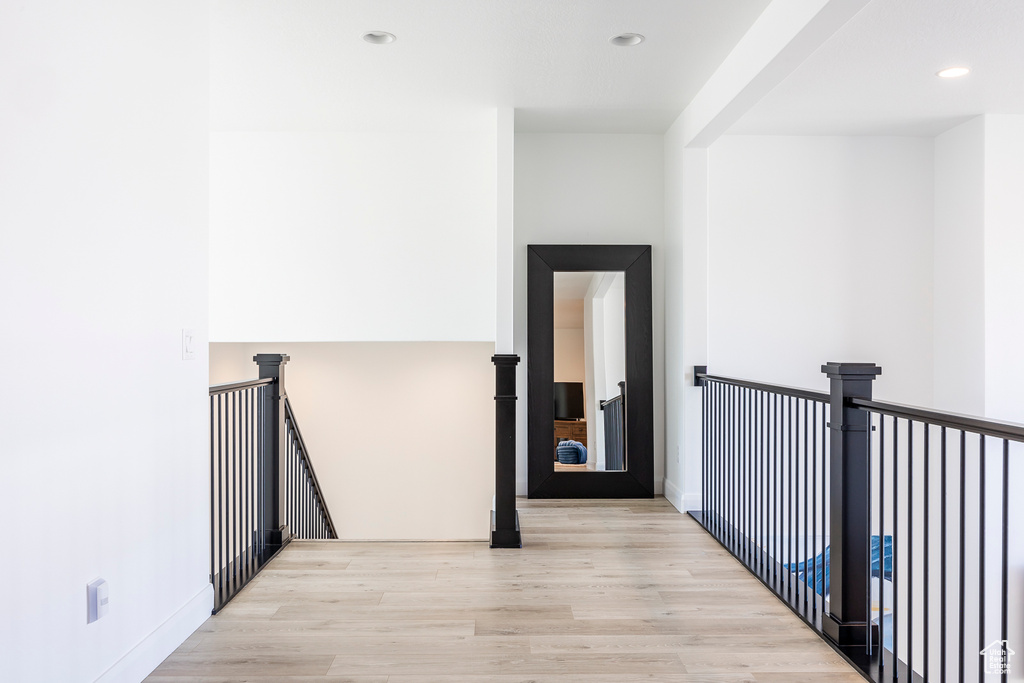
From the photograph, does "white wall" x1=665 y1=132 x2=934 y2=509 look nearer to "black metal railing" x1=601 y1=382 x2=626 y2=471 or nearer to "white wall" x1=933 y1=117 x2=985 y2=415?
"white wall" x1=933 y1=117 x2=985 y2=415

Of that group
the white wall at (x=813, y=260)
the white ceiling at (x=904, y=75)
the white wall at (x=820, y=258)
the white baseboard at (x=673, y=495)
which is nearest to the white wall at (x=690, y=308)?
the white baseboard at (x=673, y=495)

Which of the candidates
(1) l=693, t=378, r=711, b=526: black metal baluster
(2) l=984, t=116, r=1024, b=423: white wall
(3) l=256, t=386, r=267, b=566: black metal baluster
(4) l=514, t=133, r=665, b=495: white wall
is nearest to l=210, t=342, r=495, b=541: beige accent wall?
(4) l=514, t=133, r=665, b=495: white wall

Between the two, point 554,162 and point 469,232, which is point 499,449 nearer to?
point 469,232

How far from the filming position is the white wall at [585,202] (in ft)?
15.7

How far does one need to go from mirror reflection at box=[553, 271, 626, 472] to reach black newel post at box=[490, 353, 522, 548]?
1.01 metres

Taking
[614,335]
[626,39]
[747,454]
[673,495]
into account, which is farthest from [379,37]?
[673,495]

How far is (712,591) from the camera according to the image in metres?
2.93

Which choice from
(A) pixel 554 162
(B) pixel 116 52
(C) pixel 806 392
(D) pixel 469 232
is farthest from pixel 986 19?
(B) pixel 116 52

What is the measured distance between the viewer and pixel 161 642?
2.28 m

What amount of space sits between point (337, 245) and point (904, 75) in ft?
11.6

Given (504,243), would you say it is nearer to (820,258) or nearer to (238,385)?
(238,385)

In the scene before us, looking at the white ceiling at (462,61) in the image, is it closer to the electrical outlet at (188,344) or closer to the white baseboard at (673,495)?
the electrical outlet at (188,344)

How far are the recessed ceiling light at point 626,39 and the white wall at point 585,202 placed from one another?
4.95 feet

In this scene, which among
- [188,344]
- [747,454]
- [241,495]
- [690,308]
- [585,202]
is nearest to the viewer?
[188,344]
